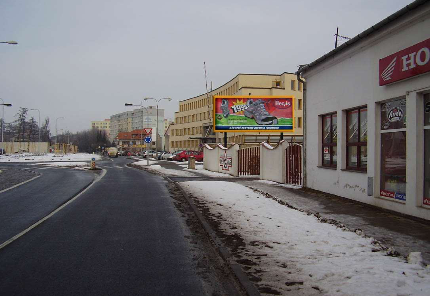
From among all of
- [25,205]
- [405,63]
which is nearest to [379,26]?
[405,63]

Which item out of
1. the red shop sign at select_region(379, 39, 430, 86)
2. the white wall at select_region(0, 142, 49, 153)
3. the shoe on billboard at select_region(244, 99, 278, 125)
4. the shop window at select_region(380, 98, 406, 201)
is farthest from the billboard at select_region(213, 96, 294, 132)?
the white wall at select_region(0, 142, 49, 153)

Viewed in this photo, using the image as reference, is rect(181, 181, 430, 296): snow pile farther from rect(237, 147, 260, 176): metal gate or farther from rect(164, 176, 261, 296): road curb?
rect(237, 147, 260, 176): metal gate

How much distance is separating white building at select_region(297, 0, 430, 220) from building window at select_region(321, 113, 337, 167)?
0.03 metres

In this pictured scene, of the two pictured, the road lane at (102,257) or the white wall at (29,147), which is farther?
the white wall at (29,147)

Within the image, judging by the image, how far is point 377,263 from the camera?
5234mm

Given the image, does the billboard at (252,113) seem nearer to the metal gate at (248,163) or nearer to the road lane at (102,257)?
the metal gate at (248,163)

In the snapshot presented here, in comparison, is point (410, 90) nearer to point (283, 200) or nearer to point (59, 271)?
point (283, 200)

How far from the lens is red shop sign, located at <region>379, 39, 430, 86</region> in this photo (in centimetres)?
812

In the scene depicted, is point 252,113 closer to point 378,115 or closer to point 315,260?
point 378,115

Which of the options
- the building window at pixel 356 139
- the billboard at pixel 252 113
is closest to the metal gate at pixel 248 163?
the billboard at pixel 252 113

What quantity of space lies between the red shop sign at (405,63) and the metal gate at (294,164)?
729 centimetres

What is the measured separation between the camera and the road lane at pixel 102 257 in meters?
4.59

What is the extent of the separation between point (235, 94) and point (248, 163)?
143 feet

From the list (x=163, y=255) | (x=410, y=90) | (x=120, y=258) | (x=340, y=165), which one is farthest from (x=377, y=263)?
(x=340, y=165)
